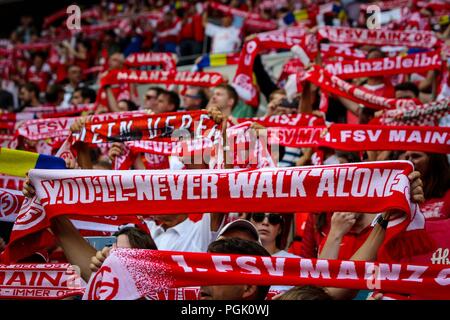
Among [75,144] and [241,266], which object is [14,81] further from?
[241,266]

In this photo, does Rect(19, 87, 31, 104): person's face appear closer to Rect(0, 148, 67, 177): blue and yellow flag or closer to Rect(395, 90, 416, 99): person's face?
Rect(395, 90, 416, 99): person's face

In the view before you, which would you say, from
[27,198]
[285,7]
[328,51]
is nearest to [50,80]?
[285,7]

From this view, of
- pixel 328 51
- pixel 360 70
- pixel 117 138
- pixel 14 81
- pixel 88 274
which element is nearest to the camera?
pixel 88 274

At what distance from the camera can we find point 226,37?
41.6 feet

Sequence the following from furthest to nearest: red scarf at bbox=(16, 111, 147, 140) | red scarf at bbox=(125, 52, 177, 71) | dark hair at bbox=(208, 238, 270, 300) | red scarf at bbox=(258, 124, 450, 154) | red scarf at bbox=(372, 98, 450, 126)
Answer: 1. red scarf at bbox=(125, 52, 177, 71)
2. red scarf at bbox=(16, 111, 147, 140)
3. red scarf at bbox=(372, 98, 450, 126)
4. red scarf at bbox=(258, 124, 450, 154)
5. dark hair at bbox=(208, 238, 270, 300)

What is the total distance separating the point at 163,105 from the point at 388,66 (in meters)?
2.04

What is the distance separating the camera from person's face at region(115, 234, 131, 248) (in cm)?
367

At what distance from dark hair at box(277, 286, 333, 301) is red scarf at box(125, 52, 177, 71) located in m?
6.28

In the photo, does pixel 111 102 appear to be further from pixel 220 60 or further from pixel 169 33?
pixel 169 33

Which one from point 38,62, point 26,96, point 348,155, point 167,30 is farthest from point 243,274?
point 38,62

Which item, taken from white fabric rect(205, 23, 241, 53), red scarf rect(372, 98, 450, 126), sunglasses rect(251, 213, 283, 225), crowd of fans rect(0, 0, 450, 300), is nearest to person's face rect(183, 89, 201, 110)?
crowd of fans rect(0, 0, 450, 300)

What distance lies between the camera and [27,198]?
3.76m

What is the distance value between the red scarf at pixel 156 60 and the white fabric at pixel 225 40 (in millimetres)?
3266

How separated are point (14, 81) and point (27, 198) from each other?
12.2 m
